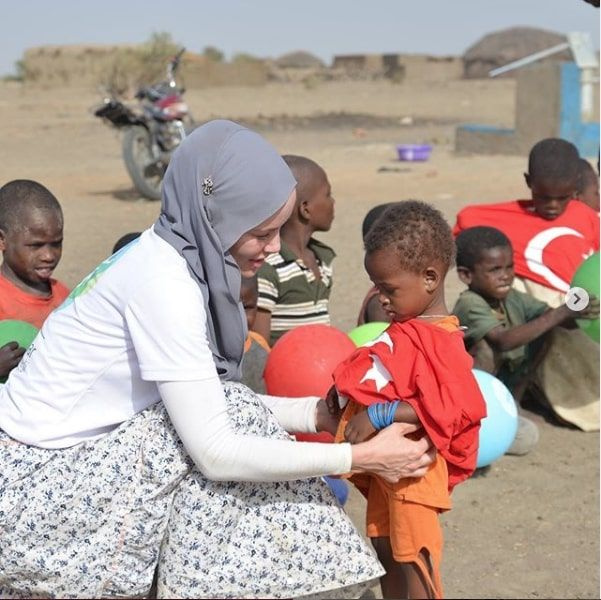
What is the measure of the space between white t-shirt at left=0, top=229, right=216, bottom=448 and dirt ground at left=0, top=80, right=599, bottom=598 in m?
1.52

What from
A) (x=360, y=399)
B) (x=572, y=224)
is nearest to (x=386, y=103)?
(x=572, y=224)

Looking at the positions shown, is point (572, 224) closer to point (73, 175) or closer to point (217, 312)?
point (217, 312)

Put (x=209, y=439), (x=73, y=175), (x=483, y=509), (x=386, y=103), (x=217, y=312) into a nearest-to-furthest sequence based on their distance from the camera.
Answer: (x=209, y=439) → (x=217, y=312) → (x=483, y=509) → (x=73, y=175) → (x=386, y=103)

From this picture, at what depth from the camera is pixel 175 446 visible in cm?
283

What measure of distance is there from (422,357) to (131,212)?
904 cm

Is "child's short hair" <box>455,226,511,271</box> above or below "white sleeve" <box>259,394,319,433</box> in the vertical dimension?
above

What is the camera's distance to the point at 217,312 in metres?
2.91

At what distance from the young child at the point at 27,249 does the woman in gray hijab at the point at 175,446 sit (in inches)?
51.0

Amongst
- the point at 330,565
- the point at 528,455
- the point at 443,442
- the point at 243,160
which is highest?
the point at 243,160

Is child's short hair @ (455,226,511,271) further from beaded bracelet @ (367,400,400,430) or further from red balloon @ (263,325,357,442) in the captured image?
beaded bracelet @ (367,400,400,430)

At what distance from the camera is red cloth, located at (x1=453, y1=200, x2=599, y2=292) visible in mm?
5477

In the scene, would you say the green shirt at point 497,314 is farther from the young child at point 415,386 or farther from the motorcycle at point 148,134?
the motorcycle at point 148,134

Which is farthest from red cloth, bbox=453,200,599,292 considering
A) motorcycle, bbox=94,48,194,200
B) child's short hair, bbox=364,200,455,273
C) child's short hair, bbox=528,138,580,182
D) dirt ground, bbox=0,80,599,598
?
motorcycle, bbox=94,48,194,200

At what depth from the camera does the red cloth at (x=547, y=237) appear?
5477mm
